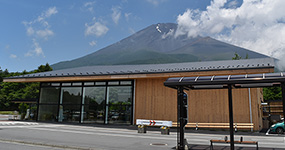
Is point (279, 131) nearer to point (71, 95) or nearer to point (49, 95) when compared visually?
point (71, 95)

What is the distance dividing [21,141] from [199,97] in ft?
41.8

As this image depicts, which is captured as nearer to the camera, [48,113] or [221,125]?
A: [221,125]

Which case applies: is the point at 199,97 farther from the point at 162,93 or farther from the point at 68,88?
the point at 68,88

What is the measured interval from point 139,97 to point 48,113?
1038cm

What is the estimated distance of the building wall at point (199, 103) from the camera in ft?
53.9

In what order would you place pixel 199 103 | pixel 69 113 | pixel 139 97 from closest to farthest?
pixel 199 103, pixel 139 97, pixel 69 113

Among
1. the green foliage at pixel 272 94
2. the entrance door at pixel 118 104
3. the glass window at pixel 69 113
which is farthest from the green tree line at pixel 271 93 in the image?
the glass window at pixel 69 113

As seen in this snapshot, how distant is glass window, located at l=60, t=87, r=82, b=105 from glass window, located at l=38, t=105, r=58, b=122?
129cm

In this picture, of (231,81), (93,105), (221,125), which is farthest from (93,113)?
(231,81)

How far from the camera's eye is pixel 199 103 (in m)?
17.9

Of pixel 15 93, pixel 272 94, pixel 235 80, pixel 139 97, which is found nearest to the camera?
pixel 235 80

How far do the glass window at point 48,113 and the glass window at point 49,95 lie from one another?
0.52m

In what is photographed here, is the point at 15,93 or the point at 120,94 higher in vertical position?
the point at 15,93

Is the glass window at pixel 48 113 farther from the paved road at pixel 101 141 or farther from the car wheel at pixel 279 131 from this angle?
the car wheel at pixel 279 131
